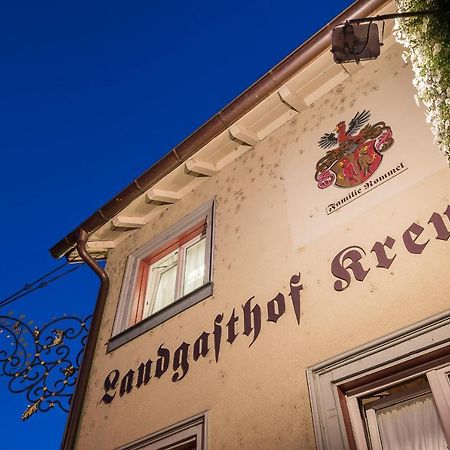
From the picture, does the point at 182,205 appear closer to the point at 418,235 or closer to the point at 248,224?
the point at 248,224

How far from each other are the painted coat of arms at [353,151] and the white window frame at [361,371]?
177 centimetres

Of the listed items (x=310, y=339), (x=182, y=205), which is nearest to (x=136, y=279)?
(x=182, y=205)

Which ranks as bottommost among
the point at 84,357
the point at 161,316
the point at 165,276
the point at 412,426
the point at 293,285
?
the point at 412,426

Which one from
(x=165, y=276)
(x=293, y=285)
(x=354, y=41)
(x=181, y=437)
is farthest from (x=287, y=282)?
(x=165, y=276)

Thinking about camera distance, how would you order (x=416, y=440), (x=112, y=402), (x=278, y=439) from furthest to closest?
(x=112, y=402) < (x=278, y=439) < (x=416, y=440)

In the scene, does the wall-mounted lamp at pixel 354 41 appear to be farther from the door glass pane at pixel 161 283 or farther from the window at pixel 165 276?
the door glass pane at pixel 161 283

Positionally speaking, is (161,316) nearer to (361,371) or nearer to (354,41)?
(361,371)

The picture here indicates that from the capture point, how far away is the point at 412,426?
11.0 feet

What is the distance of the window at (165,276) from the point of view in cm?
598

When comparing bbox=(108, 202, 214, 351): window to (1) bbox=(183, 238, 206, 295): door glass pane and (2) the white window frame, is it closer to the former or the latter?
(1) bbox=(183, 238, 206, 295): door glass pane

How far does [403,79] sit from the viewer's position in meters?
5.23

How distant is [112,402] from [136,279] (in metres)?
1.89

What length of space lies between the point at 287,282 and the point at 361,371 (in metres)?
1.28

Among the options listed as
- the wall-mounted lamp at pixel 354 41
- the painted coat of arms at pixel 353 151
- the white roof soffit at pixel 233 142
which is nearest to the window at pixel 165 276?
the white roof soffit at pixel 233 142
